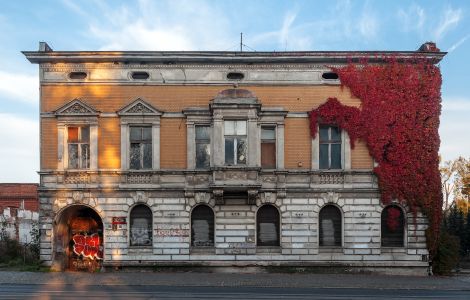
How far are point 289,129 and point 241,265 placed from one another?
298 inches

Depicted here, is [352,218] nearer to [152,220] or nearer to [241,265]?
[241,265]

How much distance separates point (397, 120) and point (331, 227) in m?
6.63

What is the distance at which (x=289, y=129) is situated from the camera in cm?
2606

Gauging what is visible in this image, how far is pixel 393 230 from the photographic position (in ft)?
84.8

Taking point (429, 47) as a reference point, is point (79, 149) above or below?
below

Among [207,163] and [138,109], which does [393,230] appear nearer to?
[207,163]


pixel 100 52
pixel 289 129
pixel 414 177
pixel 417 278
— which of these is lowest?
pixel 417 278

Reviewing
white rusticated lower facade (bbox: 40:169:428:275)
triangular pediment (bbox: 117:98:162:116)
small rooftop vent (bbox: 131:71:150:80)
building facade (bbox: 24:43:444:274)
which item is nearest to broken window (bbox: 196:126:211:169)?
building facade (bbox: 24:43:444:274)

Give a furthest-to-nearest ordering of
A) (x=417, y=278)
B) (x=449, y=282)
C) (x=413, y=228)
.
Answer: (x=413, y=228) → (x=417, y=278) → (x=449, y=282)

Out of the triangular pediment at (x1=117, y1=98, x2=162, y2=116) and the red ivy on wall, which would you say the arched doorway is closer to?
the triangular pediment at (x1=117, y1=98, x2=162, y2=116)

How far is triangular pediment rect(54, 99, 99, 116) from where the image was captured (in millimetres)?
26016

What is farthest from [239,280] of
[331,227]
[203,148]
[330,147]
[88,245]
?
[88,245]

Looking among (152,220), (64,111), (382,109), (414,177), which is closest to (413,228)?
(414,177)

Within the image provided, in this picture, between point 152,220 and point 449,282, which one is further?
point 152,220
